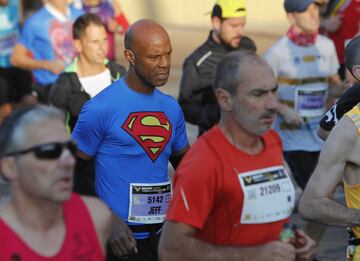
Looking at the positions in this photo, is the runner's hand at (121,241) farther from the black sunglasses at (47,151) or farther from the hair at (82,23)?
the hair at (82,23)

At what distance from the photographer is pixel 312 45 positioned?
27.5ft

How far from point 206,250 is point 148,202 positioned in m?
1.76

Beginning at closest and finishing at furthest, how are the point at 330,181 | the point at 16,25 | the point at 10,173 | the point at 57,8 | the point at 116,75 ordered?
1. the point at 10,173
2. the point at 330,181
3. the point at 116,75
4. the point at 57,8
5. the point at 16,25

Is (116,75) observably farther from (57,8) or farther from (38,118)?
(38,118)

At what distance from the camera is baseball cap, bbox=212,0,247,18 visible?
8125mm

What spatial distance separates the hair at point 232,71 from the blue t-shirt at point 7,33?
6.46 m

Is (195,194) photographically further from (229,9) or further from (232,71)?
(229,9)

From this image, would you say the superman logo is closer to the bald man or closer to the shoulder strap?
the bald man

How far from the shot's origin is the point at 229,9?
816 cm

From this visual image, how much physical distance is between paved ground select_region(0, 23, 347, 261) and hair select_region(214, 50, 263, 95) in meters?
2.97

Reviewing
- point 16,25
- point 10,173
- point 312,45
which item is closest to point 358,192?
point 10,173

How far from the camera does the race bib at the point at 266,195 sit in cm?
428

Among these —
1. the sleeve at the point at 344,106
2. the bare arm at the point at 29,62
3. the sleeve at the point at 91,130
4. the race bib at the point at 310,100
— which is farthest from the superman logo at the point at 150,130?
the bare arm at the point at 29,62

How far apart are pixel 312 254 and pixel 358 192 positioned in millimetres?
916
